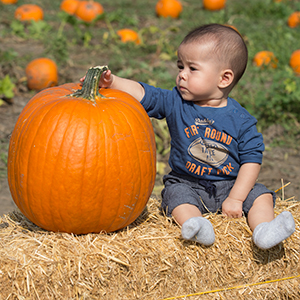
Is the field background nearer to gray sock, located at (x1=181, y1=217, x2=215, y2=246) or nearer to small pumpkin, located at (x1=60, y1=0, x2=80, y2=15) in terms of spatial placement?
small pumpkin, located at (x1=60, y1=0, x2=80, y2=15)

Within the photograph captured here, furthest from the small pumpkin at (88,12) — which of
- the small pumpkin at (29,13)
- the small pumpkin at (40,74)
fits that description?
the small pumpkin at (40,74)

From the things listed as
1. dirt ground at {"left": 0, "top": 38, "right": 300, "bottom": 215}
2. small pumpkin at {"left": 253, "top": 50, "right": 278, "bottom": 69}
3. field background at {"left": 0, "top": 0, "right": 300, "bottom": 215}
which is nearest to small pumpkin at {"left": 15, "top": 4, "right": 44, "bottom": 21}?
field background at {"left": 0, "top": 0, "right": 300, "bottom": 215}

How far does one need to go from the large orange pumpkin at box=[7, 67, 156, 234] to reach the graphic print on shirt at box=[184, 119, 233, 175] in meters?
0.55

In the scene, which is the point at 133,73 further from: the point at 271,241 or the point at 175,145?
the point at 271,241

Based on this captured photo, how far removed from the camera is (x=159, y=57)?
8.12 m

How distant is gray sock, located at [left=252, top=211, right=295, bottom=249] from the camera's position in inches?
100

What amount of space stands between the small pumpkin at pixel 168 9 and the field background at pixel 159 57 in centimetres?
28

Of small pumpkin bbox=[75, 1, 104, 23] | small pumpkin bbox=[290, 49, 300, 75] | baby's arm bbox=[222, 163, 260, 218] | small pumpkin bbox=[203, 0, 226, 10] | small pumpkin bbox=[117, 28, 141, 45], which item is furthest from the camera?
small pumpkin bbox=[203, 0, 226, 10]

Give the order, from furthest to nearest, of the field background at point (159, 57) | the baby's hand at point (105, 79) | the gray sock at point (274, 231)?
the field background at point (159, 57) → the baby's hand at point (105, 79) → the gray sock at point (274, 231)

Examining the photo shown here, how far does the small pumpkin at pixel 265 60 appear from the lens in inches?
314

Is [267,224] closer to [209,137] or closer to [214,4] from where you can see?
[209,137]

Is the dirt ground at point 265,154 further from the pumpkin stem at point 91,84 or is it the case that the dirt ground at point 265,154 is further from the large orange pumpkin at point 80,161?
the pumpkin stem at point 91,84

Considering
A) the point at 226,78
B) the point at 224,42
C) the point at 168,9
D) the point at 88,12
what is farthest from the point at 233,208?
the point at 168,9

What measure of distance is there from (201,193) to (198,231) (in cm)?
65
